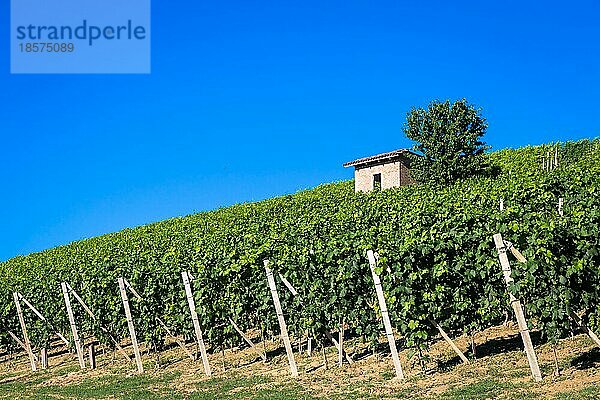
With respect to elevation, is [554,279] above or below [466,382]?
above

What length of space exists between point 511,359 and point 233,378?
471cm

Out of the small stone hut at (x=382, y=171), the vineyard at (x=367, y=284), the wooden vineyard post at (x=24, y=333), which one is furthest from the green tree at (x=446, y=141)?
the wooden vineyard post at (x=24, y=333)

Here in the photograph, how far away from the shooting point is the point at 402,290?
381 inches

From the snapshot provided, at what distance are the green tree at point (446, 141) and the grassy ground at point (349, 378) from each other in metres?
22.6

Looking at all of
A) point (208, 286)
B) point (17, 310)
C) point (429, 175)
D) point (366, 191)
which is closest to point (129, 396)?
point (208, 286)

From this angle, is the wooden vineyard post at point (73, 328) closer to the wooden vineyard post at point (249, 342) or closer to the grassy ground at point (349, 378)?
the grassy ground at point (349, 378)

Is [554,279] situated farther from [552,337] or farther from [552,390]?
[552,390]

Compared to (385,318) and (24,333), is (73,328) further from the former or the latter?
(385,318)

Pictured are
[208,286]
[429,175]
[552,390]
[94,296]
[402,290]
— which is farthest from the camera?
[429,175]

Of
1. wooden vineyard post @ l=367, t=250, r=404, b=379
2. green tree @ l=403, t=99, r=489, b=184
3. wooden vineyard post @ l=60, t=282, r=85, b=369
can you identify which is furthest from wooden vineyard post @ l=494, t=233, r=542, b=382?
green tree @ l=403, t=99, r=489, b=184

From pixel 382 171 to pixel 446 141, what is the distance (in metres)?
4.36

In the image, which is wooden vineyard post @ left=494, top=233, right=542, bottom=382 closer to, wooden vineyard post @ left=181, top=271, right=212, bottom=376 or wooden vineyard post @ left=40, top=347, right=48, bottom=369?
wooden vineyard post @ left=181, top=271, right=212, bottom=376

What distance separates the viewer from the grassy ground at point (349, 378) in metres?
8.38

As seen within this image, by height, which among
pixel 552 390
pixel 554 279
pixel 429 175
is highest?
pixel 429 175
